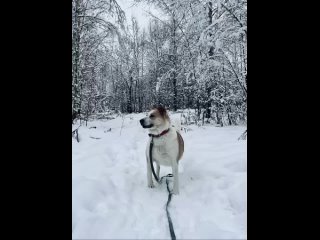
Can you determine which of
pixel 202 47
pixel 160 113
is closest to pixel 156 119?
pixel 160 113

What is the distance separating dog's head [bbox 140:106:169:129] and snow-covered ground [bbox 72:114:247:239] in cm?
95

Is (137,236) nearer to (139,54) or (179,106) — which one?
(179,106)

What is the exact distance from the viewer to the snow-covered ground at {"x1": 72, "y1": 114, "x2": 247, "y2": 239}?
246 centimetres

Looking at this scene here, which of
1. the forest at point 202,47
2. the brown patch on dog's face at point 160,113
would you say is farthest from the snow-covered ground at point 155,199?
the forest at point 202,47

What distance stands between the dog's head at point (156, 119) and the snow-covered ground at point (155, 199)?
37.4 inches

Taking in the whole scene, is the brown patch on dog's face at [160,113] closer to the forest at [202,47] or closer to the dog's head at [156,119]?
the dog's head at [156,119]

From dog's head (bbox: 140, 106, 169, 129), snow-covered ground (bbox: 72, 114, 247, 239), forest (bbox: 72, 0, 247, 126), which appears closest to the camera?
snow-covered ground (bbox: 72, 114, 247, 239)

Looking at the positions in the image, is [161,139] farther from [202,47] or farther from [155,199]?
[202,47]

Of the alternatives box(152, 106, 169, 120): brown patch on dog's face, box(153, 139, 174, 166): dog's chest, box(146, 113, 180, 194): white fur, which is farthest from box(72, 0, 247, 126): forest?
box(153, 139, 174, 166): dog's chest

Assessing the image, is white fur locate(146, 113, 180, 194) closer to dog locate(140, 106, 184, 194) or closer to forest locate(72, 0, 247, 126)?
dog locate(140, 106, 184, 194)
